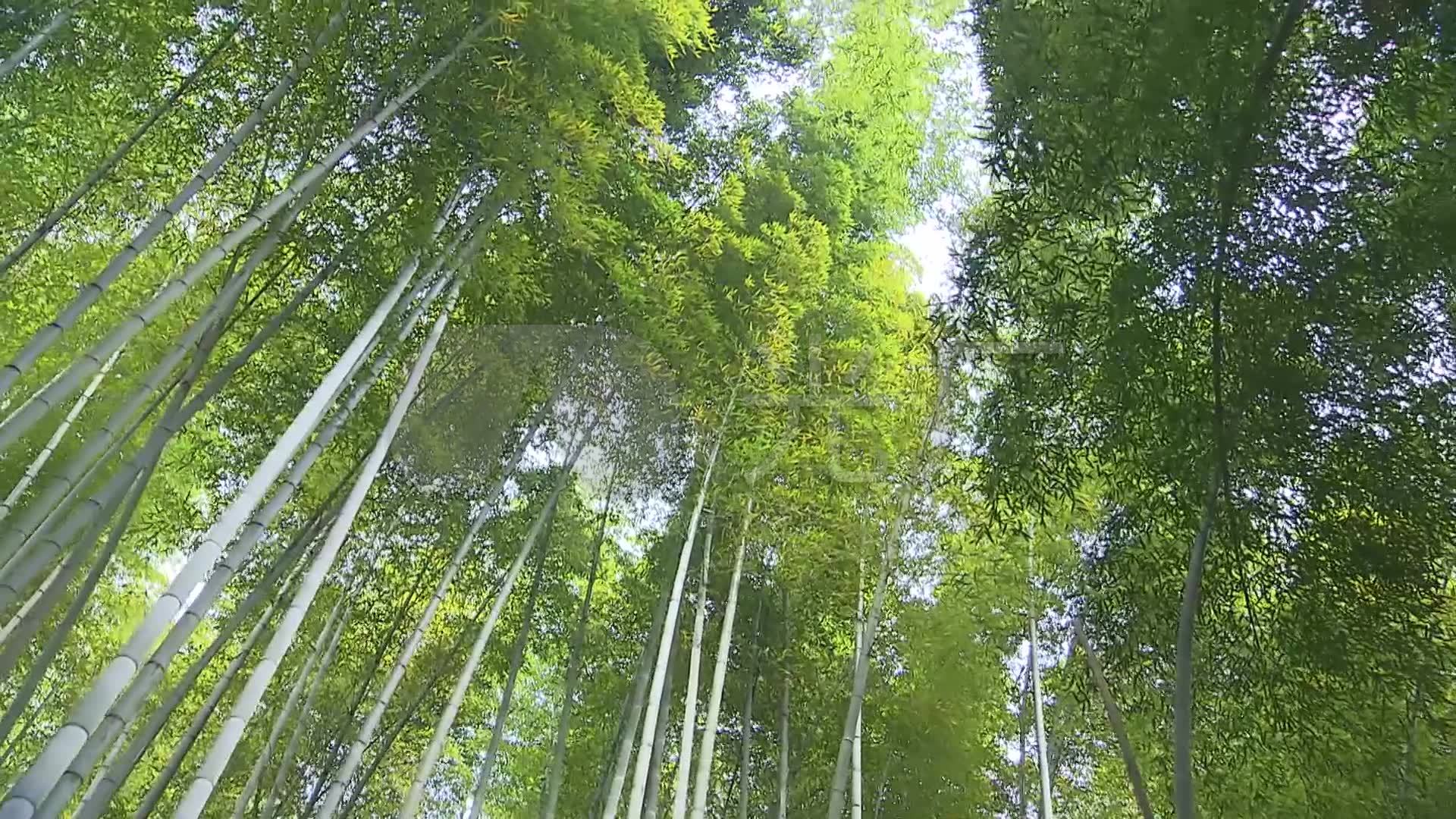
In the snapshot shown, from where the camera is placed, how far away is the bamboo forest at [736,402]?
2.39 metres

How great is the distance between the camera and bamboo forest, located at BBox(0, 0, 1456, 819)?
7.85ft

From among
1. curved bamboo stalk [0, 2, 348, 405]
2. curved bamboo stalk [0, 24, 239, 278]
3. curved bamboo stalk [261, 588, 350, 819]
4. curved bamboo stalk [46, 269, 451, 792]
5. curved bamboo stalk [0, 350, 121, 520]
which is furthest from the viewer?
curved bamboo stalk [261, 588, 350, 819]

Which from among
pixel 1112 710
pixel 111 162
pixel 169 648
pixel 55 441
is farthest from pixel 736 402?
pixel 55 441

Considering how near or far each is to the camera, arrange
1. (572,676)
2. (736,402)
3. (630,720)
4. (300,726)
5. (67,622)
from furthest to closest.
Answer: (572,676) < (736,402) < (300,726) < (630,720) < (67,622)

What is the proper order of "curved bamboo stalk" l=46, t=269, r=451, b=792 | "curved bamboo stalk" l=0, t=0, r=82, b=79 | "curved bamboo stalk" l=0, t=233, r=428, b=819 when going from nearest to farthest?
1. "curved bamboo stalk" l=0, t=233, r=428, b=819
2. "curved bamboo stalk" l=46, t=269, r=451, b=792
3. "curved bamboo stalk" l=0, t=0, r=82, b=79

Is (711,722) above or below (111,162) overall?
below

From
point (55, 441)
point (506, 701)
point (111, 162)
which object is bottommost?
point (506, 701)

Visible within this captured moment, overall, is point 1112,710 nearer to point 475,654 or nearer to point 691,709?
point 691,709

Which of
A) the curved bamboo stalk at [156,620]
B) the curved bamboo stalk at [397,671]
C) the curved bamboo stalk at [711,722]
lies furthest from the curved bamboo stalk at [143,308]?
the curved bamboo stalk at [711,722]

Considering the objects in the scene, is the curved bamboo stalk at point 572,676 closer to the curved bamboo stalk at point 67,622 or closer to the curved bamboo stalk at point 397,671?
the curved bamboo stalk at point 397,671

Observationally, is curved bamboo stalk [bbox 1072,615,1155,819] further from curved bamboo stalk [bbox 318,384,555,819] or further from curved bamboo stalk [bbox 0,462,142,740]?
curved bamboo stalk [bbox 0,462,142,740]

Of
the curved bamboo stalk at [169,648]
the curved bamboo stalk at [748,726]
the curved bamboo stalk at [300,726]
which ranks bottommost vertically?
the curved bamboo stalk at [169,648]

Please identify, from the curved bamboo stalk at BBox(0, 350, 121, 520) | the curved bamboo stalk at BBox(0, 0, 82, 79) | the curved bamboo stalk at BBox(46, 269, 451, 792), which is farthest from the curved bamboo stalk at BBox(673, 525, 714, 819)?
the curved bamboo stalk at BBox(0, 0, 82, 79)

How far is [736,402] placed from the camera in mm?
4344
